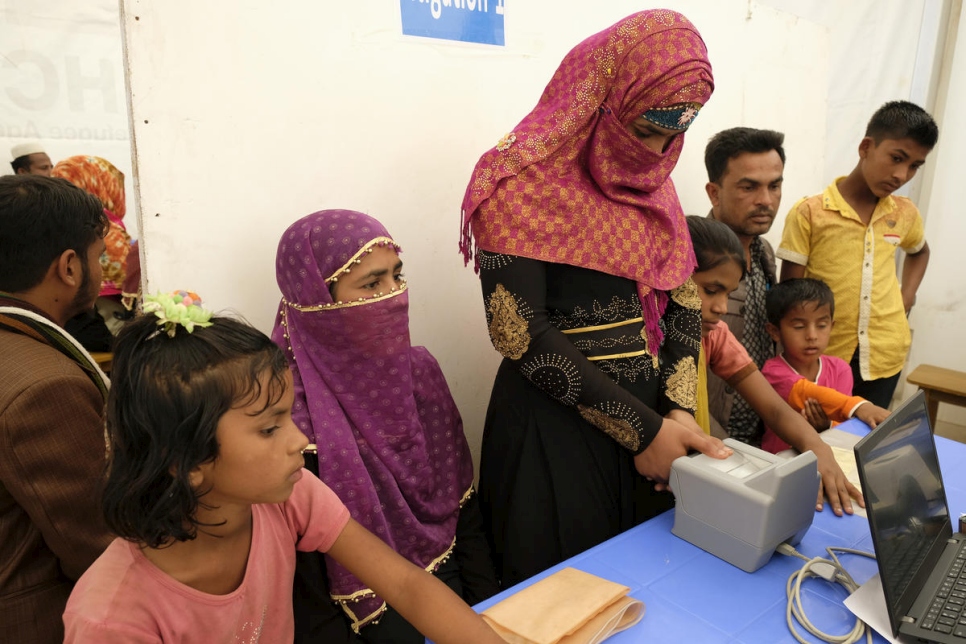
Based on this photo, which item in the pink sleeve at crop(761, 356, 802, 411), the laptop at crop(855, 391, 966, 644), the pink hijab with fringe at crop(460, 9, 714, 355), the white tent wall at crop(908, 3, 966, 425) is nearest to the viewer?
the laptop at crop(855, 391, 966, 644)

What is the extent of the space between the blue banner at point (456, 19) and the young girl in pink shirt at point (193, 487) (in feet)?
3.56

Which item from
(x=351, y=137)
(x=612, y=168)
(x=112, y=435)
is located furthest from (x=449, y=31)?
(x=112, y=435)

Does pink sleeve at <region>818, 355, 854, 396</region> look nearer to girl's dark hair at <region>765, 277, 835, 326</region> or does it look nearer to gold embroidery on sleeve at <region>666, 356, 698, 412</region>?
girl's dark hair at <region>765, 277, 835, 326</region>

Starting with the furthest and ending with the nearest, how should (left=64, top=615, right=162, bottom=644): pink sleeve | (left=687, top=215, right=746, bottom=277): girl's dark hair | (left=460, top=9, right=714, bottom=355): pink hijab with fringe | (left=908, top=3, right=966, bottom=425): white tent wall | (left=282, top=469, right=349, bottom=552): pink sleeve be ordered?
(left=908, top=3, right=966, bottom=425): white tent wall → (left=687, top=215, right=746, bottom=277): girl's dark hair → (left=460, top=9, right=714, bottom=355): pink hijab with fringe → (left=282, top=469, right=349, bottom=552): pink sleeve → (left=64, top=615, right=162, bottom=644): pink sleeve

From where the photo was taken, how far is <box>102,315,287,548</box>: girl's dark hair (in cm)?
85

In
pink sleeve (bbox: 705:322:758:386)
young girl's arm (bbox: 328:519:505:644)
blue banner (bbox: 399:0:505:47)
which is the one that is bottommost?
young girl's arm (bbox: 328:519:505:644)

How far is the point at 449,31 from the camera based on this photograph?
1.75 m

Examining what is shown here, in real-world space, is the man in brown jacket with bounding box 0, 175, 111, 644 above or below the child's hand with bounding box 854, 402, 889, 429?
above

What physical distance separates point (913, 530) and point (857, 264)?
5.34 ft

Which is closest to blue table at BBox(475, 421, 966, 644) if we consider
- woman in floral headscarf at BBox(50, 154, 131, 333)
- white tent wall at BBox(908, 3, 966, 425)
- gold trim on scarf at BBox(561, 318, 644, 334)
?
gold trim on scarf at BBox(561, 318, 644, 334)

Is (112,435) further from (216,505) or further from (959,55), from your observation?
(959,55)

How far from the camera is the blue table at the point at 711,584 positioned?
1000 mm

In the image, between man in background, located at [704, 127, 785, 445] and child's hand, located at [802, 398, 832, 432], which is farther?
man in background, located at [704, 127, 785, 445]

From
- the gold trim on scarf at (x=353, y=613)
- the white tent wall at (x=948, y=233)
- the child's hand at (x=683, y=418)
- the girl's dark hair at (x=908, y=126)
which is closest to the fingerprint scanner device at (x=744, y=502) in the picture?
the child's hand at (x=683, y=418)
